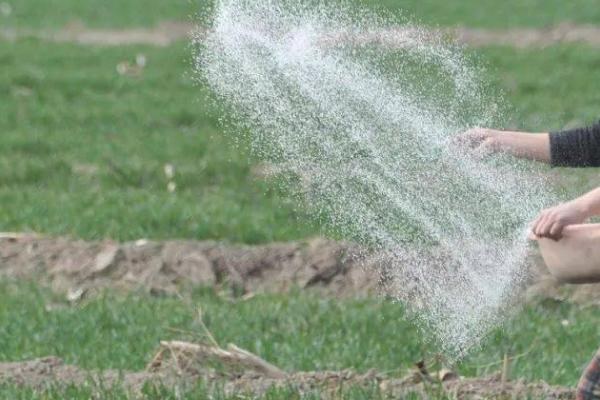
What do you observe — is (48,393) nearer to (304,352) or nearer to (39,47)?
(304,352)

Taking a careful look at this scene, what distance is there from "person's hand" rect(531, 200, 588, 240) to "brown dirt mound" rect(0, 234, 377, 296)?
379cm

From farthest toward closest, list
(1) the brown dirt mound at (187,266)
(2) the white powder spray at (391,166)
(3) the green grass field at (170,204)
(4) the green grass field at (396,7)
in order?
(4) the green grass field at (396,7), (1) the brown dirt mound at (187,266), (3) the green grass field at (170,204), (2) the white powder spray at (391,166)

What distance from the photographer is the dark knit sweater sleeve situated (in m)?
4.53

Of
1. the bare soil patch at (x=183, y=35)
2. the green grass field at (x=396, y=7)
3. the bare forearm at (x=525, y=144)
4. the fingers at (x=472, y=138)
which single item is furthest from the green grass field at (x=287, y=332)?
the green grass field at (x=396, y=7)

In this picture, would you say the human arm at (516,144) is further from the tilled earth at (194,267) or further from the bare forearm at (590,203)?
the tilled earth at (194,267)

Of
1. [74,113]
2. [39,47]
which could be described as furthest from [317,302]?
[39,47]

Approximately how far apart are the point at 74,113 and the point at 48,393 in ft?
31.2

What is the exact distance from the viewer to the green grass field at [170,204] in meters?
6.48

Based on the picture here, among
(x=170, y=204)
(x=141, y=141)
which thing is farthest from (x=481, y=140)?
(x=141, y=141)

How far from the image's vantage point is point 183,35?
72.7ft

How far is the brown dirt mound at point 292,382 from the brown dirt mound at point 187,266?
239 cm

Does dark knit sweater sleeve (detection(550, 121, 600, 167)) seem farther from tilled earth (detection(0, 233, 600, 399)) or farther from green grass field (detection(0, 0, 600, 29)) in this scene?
green grass field (detection(0, 0, 600, 29))

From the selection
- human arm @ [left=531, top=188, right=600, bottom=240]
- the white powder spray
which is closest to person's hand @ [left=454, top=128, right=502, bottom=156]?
the white powder spray

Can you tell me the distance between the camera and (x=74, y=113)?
47.6 ft
